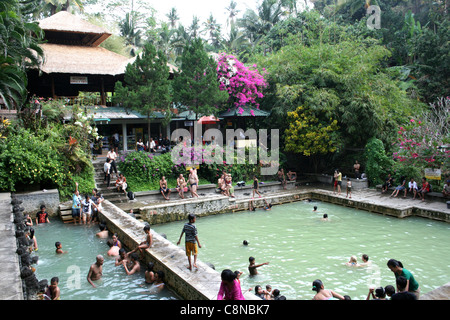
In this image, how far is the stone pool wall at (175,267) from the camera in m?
7.05

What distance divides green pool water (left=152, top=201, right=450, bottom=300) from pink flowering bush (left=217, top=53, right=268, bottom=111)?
7.67 meters

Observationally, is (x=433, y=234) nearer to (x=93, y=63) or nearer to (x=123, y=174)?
(x=123, y=174)

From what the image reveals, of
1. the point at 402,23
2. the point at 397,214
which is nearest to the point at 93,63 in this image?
the point at 397,214

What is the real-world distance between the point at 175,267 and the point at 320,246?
17.5ft

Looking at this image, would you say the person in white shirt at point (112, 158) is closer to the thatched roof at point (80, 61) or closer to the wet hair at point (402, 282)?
the thatched roof at point (80, 61)

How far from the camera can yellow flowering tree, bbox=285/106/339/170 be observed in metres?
19.3

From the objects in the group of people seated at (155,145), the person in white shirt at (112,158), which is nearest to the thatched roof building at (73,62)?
the group of people seated at (155,145)

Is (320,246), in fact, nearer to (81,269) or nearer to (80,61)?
(81,269)

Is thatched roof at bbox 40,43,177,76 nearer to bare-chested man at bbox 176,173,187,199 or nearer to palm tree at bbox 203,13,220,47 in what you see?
bare-chested man at bbox 176,173,187,199

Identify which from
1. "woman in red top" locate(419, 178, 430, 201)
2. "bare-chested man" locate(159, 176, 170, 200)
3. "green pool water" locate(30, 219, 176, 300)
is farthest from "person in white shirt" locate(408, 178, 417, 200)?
"green pool water" locate(30, 219, 176, 300)

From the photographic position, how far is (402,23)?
34625 mm

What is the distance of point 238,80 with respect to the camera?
2097cm

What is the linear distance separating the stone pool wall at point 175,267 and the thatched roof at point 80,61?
12418 millimetres
